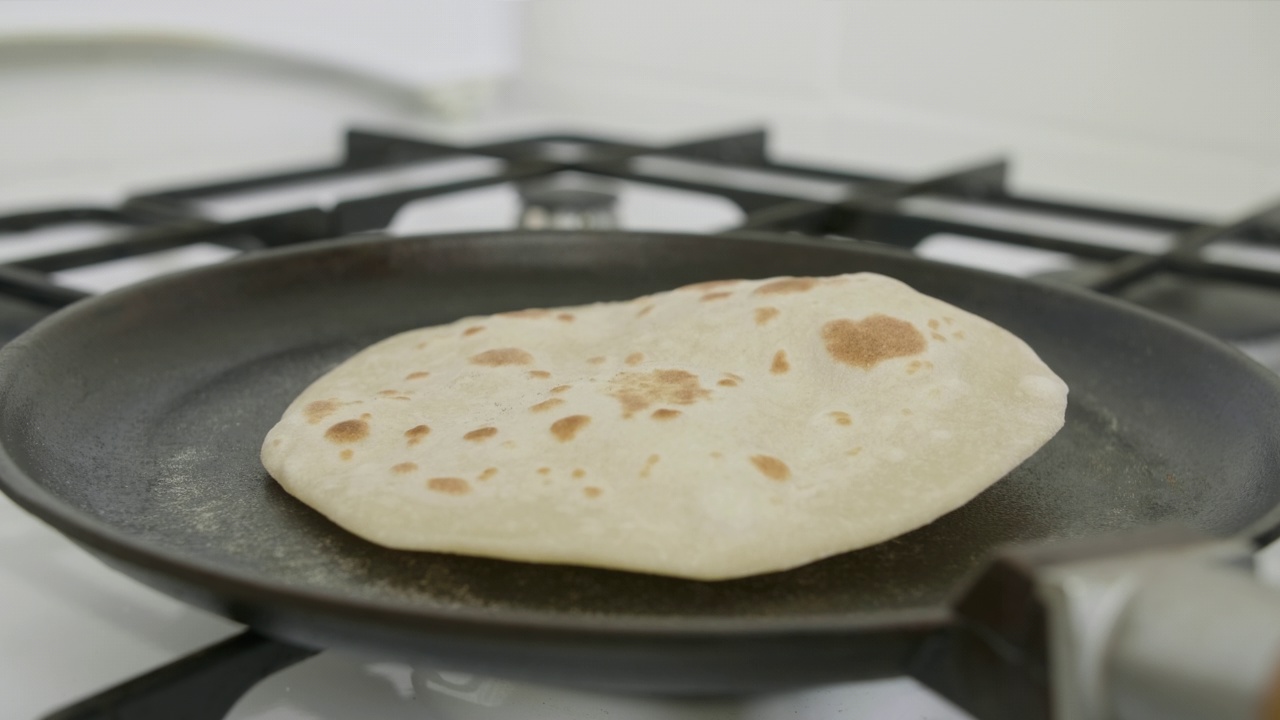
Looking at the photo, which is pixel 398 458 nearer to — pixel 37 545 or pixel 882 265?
pixel 37 545

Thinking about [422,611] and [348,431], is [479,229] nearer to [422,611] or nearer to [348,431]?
[348,431]

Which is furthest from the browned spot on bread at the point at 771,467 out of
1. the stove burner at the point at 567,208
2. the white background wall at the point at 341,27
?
the white background wall at the point at 341,27

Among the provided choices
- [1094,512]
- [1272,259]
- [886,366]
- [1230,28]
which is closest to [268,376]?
[886,366]

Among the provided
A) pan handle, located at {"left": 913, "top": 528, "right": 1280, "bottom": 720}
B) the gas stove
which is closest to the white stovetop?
the gas stove

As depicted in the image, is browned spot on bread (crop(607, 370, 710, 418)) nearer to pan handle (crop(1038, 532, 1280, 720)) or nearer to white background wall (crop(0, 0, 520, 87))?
pan handle (crop(1038, 532, 1280, 720))

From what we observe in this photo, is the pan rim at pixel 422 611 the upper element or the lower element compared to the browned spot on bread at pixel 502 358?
upper

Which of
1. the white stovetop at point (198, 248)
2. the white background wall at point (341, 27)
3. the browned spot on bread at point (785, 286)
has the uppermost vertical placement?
the white background wall at point (341, 27)

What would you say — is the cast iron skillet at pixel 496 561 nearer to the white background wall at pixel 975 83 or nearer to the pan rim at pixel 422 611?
the pan rim at pixel 422 611
